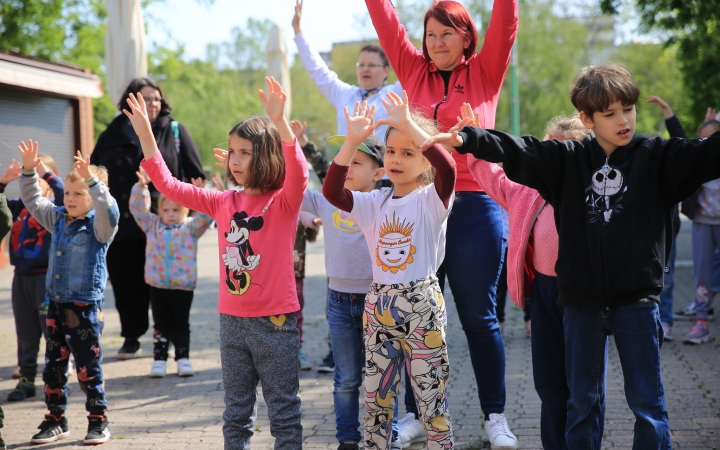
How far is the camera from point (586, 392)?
3145 mm

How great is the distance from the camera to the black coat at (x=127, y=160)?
6.38m

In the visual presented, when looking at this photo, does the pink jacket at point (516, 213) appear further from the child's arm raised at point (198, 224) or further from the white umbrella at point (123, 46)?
the white umbrella at point (123, 46)

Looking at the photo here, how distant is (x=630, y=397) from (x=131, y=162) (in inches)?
187

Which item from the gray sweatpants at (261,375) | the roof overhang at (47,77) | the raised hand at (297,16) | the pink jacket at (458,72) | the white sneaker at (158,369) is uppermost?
the roof overhang at (47,77)

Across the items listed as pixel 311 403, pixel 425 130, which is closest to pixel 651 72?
pixel 311 403

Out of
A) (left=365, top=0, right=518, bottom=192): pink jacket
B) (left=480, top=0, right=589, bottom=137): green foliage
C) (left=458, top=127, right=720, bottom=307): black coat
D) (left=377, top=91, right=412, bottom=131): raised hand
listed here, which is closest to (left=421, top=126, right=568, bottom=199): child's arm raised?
(left=458, top=127, right=720, bottom=307): black coat

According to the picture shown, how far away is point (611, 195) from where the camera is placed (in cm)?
300

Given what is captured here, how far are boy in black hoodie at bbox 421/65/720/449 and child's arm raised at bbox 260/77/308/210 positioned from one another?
805 mm

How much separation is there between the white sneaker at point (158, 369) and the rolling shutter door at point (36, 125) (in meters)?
7.05

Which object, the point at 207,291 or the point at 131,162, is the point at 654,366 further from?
the point at 207,291

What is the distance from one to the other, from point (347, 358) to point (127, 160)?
344cm

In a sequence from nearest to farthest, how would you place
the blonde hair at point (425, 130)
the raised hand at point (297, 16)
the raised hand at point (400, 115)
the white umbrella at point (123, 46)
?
the raised hand at point (400, 115)
the blonde hair at point (425, 130)
the raised hand at point (297, 16)
the white umbrella at point (123, 46)

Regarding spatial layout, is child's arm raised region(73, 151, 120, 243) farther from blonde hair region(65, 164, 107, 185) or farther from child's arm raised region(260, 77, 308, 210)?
child's arm raised region(260, 77, 308, 210)

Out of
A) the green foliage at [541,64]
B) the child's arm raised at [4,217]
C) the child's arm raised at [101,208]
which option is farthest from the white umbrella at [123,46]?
the green foliage at [541,64]
